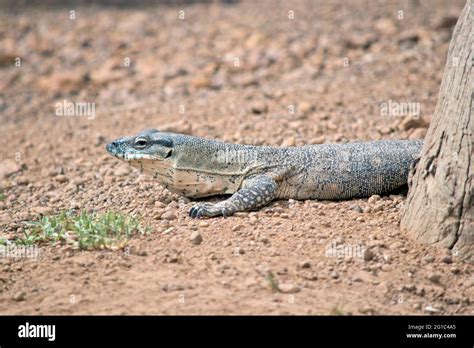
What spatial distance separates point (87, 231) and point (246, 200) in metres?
2.01

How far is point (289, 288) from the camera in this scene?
7113 millimetres

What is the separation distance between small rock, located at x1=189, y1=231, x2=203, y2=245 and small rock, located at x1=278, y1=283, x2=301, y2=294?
1.32m

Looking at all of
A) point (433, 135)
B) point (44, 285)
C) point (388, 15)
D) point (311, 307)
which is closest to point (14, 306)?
point (44, 285)

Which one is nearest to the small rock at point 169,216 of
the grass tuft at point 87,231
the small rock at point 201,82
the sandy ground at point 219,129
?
the sandy ground at point 219,129

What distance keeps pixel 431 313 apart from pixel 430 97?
7.02 meters

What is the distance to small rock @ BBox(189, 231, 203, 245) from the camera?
8117 mm

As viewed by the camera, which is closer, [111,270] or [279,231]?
[111,270]

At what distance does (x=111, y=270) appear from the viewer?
7.58 meters

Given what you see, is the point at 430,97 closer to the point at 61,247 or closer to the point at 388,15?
the point at 388,15

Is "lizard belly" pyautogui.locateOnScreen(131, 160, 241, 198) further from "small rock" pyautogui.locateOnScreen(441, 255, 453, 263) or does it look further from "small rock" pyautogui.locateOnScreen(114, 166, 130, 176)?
"small rock" pyautogui.locateOnScreen(441, 255, 453, 263)
